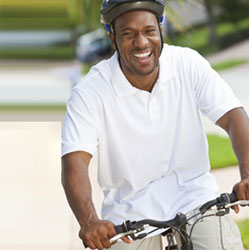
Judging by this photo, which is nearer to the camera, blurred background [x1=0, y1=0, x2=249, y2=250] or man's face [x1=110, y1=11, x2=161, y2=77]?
man's face [x1=110, y1=11, x2=161, y2=77]

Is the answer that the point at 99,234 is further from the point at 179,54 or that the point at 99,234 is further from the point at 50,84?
the point at 50,84

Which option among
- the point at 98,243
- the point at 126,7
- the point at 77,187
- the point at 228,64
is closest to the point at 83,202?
the point at 77,187

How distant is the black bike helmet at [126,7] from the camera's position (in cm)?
310

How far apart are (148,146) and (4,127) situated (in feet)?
30.7

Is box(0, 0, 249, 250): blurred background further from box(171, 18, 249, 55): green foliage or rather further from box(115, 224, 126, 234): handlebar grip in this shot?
box(115, 224, 126, 234): handlebar grip

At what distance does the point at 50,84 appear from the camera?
20109 mm

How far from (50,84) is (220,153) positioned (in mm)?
11919

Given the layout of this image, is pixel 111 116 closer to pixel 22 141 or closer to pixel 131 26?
pixel 131 26

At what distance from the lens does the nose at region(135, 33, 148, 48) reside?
314 centimetres

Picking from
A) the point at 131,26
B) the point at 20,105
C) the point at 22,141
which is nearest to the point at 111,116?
the point at 131,26

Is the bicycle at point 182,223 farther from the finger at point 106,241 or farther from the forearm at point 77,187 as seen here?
the forearm at point 77,187

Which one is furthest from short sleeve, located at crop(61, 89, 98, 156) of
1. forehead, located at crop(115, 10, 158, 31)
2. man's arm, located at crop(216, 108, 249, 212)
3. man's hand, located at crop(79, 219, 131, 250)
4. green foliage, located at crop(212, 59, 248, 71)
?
green foliage, located at crop(212, 59, 248, 71)

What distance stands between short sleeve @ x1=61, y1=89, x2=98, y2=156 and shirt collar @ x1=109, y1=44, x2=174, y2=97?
0.15 metres

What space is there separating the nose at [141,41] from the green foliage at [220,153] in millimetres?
5086
